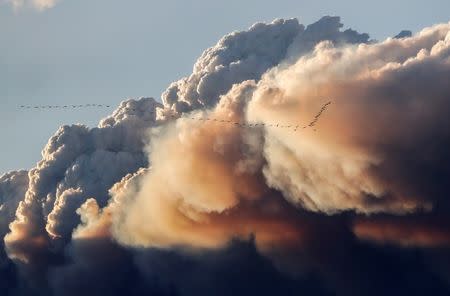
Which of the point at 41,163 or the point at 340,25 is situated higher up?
the point at 340,25

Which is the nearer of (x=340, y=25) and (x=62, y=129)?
(x=340, y=25)

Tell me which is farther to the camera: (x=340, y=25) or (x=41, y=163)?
(x=41, y=163)

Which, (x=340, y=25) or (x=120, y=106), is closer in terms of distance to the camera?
(x=340, y=25)

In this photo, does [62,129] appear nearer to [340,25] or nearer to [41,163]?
[41,163]

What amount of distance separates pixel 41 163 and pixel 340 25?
58812 mm

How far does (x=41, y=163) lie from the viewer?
109750mm

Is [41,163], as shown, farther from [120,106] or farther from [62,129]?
[120,106]

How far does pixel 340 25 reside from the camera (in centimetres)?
9362

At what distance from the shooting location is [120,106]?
10919 cm

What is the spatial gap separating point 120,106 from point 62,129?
1121 cm

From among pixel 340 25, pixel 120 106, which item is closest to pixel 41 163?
pixel 120 106

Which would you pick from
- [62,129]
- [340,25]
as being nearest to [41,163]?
[62,129]

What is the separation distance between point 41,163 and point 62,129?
7.86 metres

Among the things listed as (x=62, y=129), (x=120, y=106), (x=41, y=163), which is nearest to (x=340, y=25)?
(x=120, y=106)
